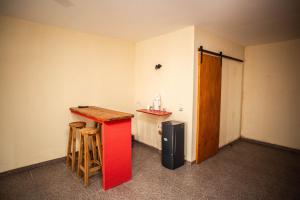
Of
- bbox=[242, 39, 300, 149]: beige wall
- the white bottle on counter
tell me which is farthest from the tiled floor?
the white bottle on counter

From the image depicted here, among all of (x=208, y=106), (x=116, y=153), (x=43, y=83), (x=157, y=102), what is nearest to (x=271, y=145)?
(x=208, y=106)

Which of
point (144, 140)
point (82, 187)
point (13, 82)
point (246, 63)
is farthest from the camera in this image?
point (246, 63)

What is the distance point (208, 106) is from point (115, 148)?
1.91 meters

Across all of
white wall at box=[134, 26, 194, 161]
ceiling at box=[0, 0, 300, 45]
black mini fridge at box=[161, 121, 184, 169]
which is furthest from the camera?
white wall at box=[134, 26, 194, 161]

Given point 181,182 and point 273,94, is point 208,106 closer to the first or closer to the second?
point 181,182

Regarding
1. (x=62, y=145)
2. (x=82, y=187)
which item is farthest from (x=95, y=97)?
(x=82, y=187)

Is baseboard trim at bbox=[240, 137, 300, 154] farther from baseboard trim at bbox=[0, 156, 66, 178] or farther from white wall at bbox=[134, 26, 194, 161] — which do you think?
baseboard trim at bbox=[0, 156, 66, 178]

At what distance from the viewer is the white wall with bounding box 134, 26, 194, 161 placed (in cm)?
299

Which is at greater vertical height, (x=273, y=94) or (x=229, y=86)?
(x=229, y=86)

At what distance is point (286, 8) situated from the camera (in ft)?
7.36

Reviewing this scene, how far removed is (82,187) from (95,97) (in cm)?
175

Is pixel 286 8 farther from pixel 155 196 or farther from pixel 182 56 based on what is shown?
pixel 155 196

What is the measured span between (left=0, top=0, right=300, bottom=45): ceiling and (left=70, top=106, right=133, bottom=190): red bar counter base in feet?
4.83

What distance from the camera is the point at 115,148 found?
92.4 inches
